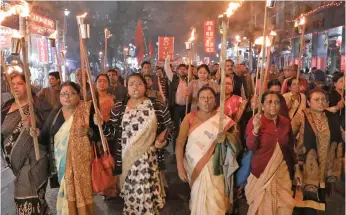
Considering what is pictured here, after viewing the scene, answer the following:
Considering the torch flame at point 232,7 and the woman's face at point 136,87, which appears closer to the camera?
the torch flame at point 232,7

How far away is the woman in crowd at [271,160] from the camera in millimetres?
3674

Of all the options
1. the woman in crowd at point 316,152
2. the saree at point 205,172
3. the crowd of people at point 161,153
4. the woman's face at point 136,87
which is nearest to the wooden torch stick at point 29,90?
the crowd of people at point 161,153

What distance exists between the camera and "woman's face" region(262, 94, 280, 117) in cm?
368

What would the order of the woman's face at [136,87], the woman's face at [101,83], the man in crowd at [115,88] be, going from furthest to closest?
the man in crowd at [115,88], the woman's face at [101,83], the woman's face at [136,87]

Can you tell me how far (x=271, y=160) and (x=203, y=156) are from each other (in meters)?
0.71

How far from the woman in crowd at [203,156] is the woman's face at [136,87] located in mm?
617

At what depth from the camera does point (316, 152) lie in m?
3.98

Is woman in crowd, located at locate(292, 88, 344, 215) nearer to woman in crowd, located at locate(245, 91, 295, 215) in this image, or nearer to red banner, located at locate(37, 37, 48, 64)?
woman in crowd, located at locate(245, 91, 295, 215)

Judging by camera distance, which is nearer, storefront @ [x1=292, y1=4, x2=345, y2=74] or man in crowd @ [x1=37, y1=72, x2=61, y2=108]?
man in crowd @ [x1=37, y1=72, x2=61, y2=108]

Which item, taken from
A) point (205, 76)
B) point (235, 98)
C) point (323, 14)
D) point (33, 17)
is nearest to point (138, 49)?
point (33, 17)

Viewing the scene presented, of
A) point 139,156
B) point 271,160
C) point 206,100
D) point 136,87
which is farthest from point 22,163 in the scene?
point 271,160

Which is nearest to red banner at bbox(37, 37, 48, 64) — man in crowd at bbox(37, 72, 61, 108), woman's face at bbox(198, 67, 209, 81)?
man in crowd at bbox(37, 72, 61, 108)

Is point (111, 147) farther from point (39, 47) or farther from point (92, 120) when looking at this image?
point (39, 47)

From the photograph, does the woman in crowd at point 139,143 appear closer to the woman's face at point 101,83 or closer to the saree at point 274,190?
the saree at point 274,190
